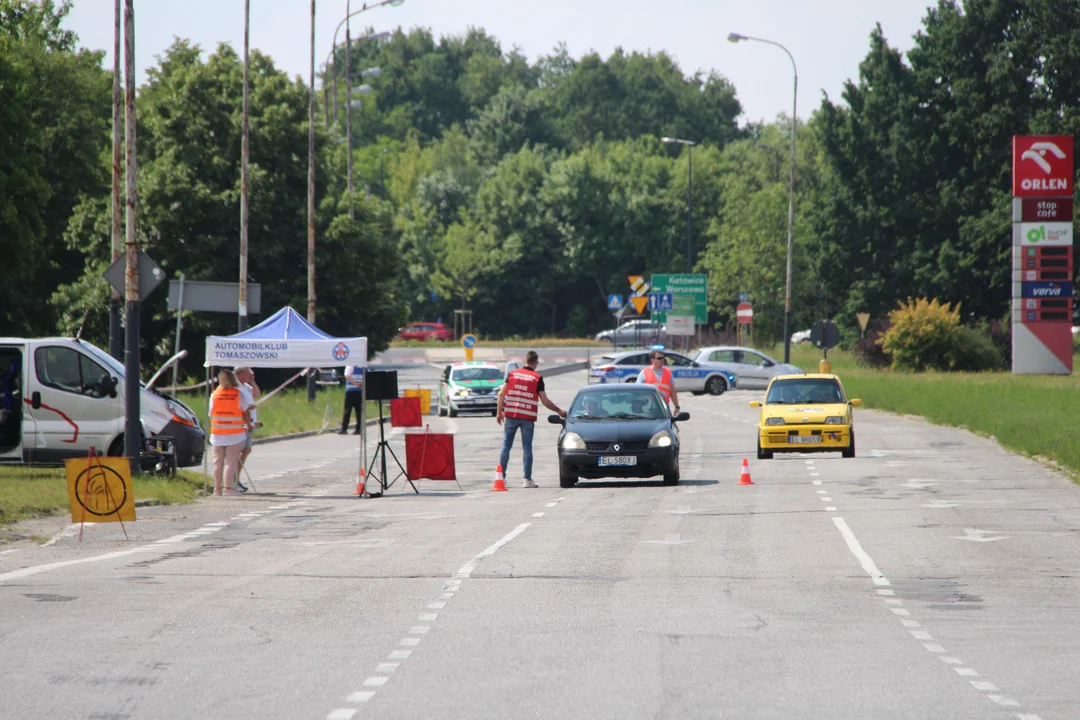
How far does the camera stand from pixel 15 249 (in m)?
46.3

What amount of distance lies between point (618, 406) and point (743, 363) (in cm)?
3373

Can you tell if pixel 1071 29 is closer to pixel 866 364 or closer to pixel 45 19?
pixel 866 364

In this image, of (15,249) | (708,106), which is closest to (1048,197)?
(15,249)

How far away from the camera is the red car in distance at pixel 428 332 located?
10344cm

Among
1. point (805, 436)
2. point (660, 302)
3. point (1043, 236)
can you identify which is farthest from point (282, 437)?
point (660, 302)

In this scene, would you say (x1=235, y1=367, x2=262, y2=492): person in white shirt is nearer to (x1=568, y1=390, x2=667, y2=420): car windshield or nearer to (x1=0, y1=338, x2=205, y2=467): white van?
(x1=0, y1=338, x2=205, y2=467): white van

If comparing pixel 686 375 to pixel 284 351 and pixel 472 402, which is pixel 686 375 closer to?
pixel 472 402

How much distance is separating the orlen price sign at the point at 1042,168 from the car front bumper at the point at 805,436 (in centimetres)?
2530

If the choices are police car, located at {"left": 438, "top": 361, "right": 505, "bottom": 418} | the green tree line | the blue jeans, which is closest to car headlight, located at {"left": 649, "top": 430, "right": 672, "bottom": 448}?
the blue jeans

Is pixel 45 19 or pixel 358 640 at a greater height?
pixel 45 19

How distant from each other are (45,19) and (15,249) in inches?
1029

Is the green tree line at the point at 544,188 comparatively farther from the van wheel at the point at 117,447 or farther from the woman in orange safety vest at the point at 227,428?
the woman in orange safety vest at the point at 227,428

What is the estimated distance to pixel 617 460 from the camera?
22.7 metres

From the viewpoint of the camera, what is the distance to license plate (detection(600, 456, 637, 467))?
2270 cm
